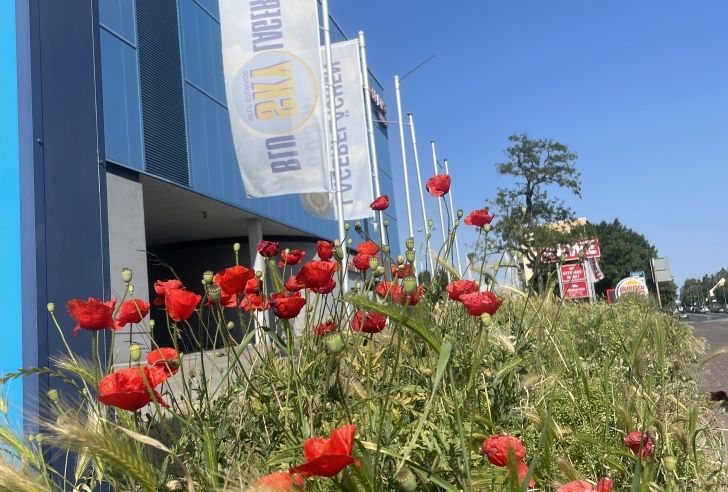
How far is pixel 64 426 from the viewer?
3.11 feet

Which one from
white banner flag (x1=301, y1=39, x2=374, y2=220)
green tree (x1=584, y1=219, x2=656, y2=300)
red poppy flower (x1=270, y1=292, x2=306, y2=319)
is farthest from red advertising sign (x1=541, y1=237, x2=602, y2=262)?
green tree (x1=584, y1=219, x2=656, y2=300)

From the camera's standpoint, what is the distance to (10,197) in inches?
123

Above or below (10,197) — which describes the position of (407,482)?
below

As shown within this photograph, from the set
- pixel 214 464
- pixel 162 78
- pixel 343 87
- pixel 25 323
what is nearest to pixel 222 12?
pixel 343 87

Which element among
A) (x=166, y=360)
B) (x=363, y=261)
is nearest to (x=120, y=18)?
(x=363, y=261)

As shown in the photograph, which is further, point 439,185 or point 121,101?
point 121,101

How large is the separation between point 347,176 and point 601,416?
9639 millimetres

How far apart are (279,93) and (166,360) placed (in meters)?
6.63

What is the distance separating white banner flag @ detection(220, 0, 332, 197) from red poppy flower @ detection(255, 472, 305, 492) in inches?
275

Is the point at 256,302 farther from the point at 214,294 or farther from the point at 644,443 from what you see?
the point at 644,443

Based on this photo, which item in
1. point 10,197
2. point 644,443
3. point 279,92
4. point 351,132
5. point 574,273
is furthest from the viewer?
point 351,132

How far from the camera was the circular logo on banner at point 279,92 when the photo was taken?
7.76 meters

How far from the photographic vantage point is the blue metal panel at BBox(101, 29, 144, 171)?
35.0 feet

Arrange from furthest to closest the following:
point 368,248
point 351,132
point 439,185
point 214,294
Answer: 1. point 351,132
2. point 439,185
3. point 368,248
4. point 214,294
